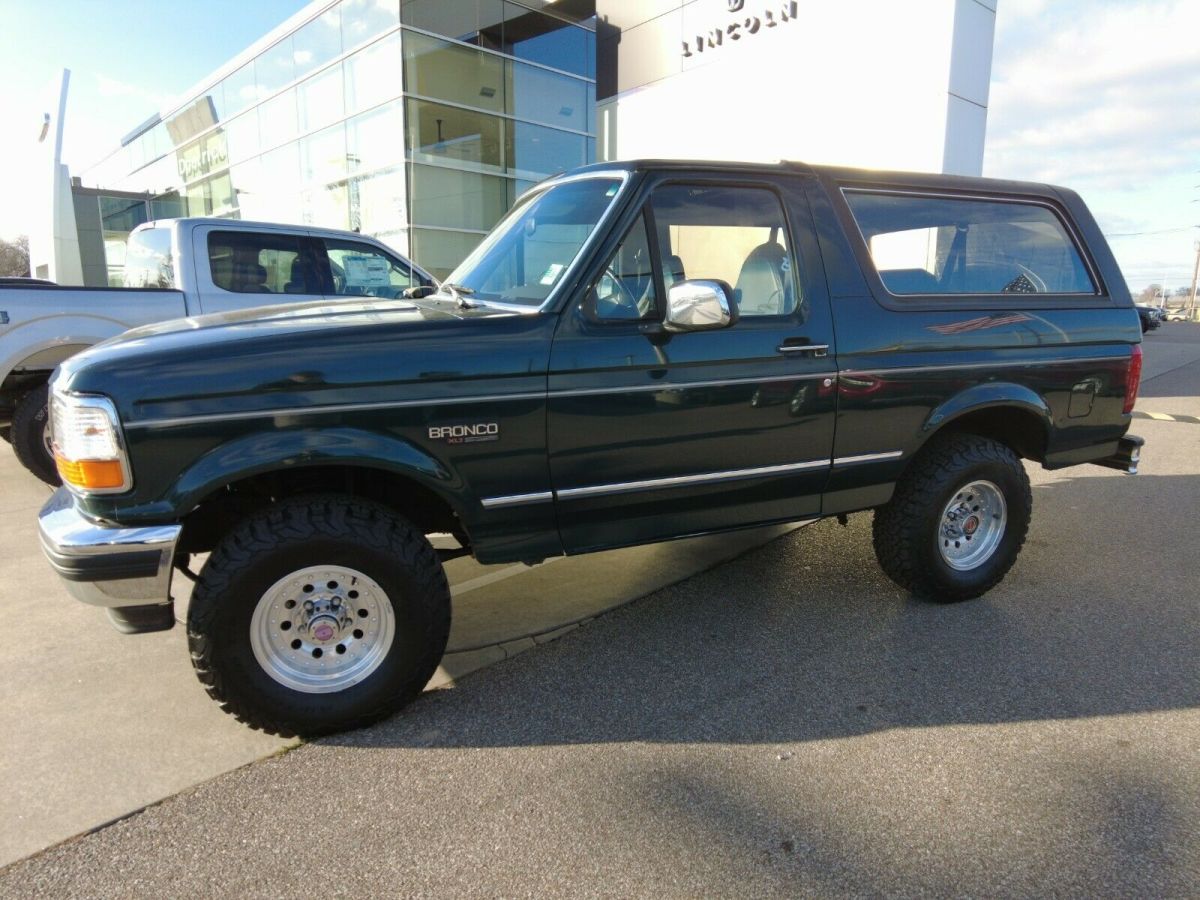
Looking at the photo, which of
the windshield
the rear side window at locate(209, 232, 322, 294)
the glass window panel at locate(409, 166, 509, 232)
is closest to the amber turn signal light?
the windshield

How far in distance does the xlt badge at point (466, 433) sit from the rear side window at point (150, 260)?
449 centimetres

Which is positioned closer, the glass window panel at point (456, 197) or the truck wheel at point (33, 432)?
the truck wheel at point (33, 432)

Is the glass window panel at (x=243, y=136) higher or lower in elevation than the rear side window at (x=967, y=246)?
higher

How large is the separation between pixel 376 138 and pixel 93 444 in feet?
46.6

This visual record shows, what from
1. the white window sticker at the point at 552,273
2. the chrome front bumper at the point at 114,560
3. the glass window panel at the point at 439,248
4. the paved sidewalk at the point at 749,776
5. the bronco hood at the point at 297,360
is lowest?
the paved sidewalk at the point at 749,776

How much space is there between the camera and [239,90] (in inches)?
741

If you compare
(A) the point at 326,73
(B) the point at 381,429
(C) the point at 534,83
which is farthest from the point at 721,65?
(B) the point at 381,429

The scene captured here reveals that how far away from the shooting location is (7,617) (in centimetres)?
363

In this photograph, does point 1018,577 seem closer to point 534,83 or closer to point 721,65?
point 721,65

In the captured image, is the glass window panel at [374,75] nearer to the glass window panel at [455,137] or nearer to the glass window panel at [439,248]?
the glass window panel at [455,137]

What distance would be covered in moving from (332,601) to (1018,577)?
12.0 feet

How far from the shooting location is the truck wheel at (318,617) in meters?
2.51

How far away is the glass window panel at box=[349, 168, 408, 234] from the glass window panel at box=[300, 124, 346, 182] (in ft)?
2.23

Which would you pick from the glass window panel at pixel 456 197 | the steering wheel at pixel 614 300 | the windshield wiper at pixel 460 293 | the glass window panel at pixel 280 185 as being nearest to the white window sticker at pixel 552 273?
the steering wheel at pixel 614 300
